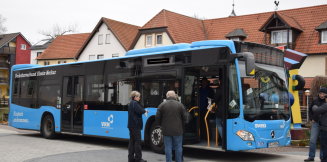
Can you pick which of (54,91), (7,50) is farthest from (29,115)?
(7,50)

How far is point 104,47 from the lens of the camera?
4797 cm

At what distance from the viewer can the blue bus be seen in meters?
10.5

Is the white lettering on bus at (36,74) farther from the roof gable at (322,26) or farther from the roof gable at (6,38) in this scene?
the roof gable at (6,38)

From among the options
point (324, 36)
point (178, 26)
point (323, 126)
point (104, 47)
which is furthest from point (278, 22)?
point (323, 126)

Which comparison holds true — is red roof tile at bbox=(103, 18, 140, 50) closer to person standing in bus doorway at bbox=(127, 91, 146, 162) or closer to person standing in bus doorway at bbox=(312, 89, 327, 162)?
person standing in bus doorway at bbox=(127, 91, 146, 162)

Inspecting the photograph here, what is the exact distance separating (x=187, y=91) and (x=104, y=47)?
3724 centimetres

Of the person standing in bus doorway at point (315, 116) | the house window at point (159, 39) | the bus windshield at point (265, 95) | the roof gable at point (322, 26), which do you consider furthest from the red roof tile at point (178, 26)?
the person standing in bus doorway at point (315, 116)

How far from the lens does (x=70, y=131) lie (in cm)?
1588

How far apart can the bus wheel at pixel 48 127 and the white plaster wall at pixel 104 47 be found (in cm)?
2918

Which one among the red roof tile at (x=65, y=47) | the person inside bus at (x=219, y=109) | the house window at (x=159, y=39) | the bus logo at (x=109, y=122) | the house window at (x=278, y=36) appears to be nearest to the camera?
the person inside bus at (x=219, y=109)

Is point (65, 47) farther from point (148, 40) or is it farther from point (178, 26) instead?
point (178, 26)

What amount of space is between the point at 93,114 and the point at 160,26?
2750cm

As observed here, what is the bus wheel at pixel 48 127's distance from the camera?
55.2ft

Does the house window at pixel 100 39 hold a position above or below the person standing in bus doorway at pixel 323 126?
above
